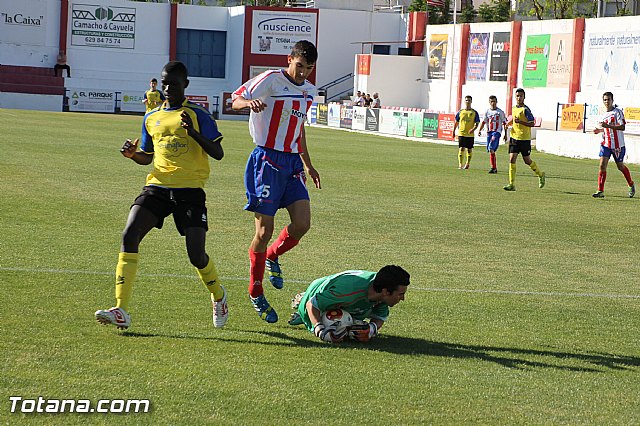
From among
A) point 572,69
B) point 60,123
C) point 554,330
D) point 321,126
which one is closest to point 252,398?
point 554,330

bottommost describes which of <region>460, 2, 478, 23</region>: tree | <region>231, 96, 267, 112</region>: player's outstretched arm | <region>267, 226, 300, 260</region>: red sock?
<region>267, 226, 300, 260</region>: red sock

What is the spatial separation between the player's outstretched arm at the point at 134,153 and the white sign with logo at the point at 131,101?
170ft

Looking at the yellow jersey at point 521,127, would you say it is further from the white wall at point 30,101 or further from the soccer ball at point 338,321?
the white wall at point 30,101

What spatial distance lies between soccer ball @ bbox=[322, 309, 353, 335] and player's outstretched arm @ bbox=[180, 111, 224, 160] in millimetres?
1402

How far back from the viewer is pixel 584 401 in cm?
610

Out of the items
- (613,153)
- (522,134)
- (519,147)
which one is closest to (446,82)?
(522,134)

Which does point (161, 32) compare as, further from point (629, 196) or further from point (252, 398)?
point (252, 398)

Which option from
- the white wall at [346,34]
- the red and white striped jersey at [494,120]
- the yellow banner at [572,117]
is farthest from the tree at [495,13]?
the red and white striped jersey at [494,120]

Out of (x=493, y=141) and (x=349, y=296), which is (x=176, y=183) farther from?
(x=493, y=141)

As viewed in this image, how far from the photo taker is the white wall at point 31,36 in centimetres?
6531

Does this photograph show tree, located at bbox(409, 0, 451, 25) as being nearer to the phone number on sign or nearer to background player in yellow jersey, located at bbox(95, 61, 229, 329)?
the phone number on sign

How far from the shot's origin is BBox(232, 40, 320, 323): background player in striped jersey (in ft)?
26.5

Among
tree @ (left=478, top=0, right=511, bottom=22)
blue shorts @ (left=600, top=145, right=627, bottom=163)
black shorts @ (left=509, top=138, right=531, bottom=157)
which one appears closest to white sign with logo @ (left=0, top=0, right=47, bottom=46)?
tree @ (left=478, top=0, right=511, bottom=22)

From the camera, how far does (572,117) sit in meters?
41.2
